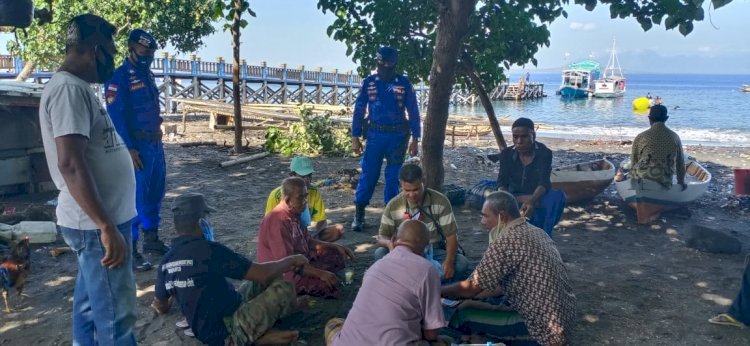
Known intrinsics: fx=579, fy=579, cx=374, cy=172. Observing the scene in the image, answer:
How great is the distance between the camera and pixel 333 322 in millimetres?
3975

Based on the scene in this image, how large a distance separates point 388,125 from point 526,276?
362 centimetres

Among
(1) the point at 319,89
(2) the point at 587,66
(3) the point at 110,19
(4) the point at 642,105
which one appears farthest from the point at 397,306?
(2) the point at 587,66

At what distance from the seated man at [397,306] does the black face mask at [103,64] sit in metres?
1.85

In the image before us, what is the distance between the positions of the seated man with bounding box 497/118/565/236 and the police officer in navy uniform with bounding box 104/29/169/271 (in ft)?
12.1

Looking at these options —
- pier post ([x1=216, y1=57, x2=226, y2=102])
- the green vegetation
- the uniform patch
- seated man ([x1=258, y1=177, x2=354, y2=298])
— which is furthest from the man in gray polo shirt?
pier post ([x1=216, y1=57, x2=226, y2=102])

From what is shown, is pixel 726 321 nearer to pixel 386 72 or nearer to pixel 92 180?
pixel 386 72

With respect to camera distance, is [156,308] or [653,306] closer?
[156,308]

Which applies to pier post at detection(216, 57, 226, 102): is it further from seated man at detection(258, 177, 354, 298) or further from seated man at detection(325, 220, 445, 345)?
seated man at detection(325, 220, 445, 345)

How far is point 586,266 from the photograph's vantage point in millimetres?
6230

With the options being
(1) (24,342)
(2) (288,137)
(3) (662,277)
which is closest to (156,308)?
(1) (24,342)

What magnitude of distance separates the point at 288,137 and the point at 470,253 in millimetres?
8147

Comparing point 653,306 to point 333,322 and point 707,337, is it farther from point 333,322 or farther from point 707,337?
point 333,322

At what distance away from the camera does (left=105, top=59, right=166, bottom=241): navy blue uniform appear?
18.4 ft

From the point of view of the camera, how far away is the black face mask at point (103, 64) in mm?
3199
